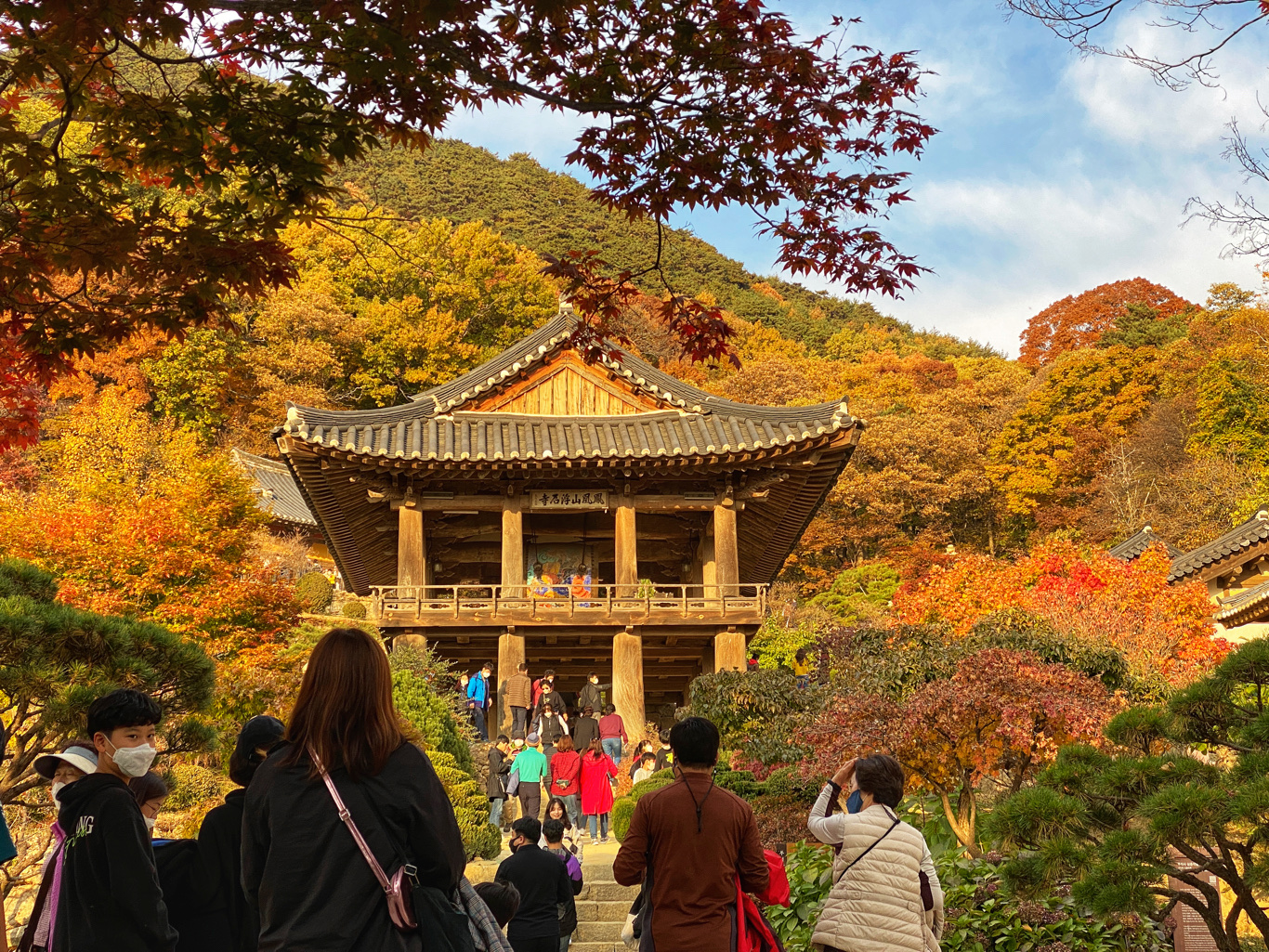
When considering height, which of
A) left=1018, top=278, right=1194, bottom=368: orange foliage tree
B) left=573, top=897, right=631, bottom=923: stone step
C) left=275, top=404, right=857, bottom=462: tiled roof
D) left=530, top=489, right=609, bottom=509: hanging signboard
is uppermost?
left=1018, top=278, right=1194, bottom=368: orange foliage tree

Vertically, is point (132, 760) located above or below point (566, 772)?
above

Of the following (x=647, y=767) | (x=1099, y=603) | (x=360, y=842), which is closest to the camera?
(x=360, y=842)

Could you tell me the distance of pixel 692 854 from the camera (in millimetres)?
4168

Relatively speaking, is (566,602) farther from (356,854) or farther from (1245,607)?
(356,854)

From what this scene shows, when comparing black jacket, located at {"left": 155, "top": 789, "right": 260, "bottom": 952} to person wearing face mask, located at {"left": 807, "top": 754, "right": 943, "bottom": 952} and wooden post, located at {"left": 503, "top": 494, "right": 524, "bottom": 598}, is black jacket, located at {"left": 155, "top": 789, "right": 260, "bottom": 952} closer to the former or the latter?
person wearing face mask, located at {"left": 807, "top": 754, "right": 943, "bottom": 952}

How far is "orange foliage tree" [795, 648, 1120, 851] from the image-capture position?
26.8ft

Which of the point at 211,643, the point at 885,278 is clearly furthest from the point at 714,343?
the point at 211,643

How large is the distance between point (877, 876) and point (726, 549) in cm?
1556

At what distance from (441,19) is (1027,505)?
1457 inches

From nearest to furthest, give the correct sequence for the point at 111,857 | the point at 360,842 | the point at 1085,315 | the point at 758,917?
the point at 360,842 → the point at 111,857 → the point at 758,917 → the point at 1085,315

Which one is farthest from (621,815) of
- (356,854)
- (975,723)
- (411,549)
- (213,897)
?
(356,854)

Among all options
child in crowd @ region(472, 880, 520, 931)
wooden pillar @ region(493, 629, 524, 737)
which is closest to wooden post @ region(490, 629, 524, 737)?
wooden pillar @ region(493, 629, 524, 737)

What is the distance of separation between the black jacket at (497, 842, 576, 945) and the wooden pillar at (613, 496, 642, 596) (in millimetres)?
13659

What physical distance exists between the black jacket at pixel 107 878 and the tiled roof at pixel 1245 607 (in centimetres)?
1911
